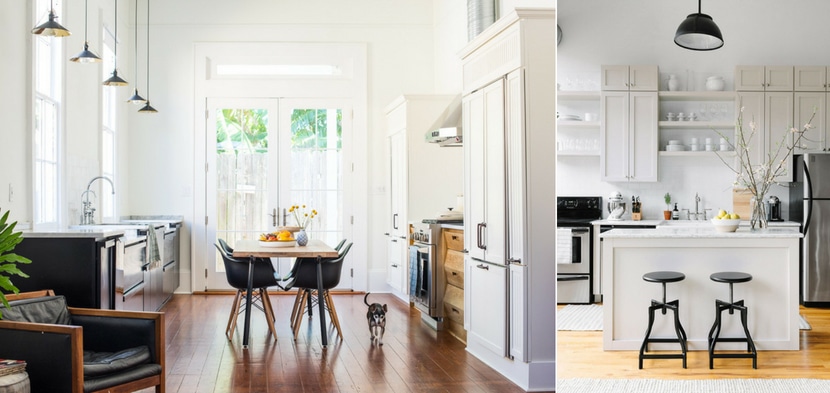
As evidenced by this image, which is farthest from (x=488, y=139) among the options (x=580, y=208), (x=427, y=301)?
(x=580, y=208)

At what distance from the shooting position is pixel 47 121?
635 cm

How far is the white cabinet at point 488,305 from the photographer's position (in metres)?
4.67

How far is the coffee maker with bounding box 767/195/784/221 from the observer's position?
124cm

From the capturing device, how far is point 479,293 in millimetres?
5129

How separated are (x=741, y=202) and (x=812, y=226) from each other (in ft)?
0.35

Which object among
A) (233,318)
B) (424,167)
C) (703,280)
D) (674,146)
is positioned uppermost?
(424,167)

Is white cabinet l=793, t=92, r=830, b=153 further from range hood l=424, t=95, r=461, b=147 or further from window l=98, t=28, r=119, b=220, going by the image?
window l=98, t=28, r=119, b=220

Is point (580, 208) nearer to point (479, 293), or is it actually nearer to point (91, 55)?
point (479, 293)

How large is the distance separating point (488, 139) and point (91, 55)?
3073 millimetres

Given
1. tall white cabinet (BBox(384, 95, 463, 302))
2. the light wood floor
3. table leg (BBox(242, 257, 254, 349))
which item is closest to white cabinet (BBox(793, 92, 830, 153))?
the light wood floor

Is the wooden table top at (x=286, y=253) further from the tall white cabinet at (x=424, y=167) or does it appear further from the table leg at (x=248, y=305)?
the tall white cabinet at (x=424, y=167)

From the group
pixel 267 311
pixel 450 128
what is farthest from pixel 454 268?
pixel 267 311

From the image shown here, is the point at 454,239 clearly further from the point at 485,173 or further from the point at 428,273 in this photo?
the point at 485,173

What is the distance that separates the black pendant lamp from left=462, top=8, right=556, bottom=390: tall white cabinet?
9.84 feet
